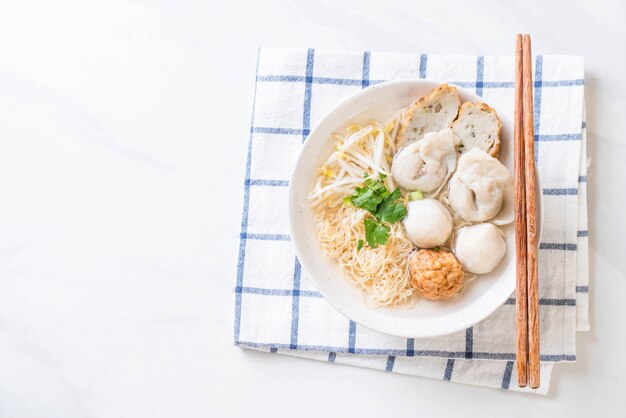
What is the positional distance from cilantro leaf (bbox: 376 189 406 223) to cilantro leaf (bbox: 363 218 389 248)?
4cm

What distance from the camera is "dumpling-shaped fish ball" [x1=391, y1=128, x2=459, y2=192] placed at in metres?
2.29

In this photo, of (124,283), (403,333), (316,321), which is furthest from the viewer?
(124,283)

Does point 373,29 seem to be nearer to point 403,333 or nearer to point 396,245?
point 396,245

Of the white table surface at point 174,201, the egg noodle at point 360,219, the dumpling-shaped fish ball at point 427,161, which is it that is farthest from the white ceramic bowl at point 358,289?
the white table surface at point 174,201

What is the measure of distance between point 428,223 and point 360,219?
0.24m

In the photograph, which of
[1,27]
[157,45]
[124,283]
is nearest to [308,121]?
[157,45]

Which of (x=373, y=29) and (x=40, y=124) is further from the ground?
(x=373, y=29)

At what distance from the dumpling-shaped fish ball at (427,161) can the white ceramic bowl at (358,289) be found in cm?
15

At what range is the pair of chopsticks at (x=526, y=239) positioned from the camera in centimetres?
206

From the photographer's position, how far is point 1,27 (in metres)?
2.77

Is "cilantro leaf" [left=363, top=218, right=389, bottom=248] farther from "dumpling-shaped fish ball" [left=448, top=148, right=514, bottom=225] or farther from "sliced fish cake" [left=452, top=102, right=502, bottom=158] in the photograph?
"sliced fish cake" [left=452, top=102, right=502, bottom=158]

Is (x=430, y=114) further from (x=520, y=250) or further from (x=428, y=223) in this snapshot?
(x=520, y=250)

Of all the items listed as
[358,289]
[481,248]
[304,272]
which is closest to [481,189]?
[481,248]

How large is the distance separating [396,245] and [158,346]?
1.00 m
